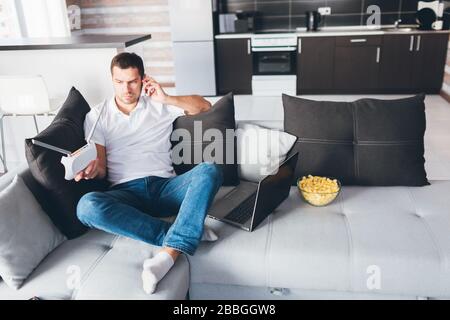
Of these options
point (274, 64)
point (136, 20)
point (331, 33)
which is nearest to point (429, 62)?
point (331, 33)

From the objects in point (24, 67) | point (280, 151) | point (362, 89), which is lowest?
point (362, 89)

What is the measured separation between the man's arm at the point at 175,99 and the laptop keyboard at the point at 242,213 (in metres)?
0.57

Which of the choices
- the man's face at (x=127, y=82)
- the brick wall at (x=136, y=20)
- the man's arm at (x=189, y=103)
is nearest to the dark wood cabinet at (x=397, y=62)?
the brick wall at (x=136, y=20)

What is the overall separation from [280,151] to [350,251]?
0.67 metres

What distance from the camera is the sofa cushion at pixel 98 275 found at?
1.52 m

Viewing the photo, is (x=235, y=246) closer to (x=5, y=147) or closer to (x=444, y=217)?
(x=444, y=217)

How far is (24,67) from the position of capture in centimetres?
308

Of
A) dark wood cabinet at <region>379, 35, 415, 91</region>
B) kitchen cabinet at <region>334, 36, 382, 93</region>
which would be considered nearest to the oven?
kitchen cabinet at <region>334, 36, 382, 93</region>

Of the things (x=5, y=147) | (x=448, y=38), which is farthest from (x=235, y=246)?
(x=448, y=38)

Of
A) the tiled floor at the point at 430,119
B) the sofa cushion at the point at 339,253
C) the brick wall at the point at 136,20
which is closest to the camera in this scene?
the sofa cushion at the point at 339,253

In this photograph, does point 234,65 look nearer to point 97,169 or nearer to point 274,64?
point 274,64

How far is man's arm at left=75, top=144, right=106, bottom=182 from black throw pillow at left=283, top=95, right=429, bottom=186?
3.21 ft

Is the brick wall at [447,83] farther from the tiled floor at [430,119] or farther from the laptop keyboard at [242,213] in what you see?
the laptop keyboard at [242,213]

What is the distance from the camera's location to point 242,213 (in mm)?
1952
